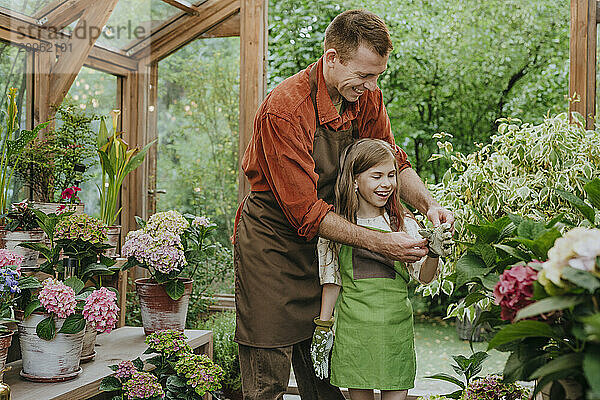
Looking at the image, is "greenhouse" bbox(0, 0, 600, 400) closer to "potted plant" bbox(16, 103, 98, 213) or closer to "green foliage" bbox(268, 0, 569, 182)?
"potted plant" bbox(16, 103, 98, 213)

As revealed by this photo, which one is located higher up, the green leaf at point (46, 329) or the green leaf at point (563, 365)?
the green leaf at point (563, 365)

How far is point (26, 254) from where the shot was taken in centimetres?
250

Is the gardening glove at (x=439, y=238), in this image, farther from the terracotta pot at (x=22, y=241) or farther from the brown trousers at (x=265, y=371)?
the terracotta pot at (x=22, y=241)

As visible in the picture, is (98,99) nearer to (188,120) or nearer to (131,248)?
(188,120)

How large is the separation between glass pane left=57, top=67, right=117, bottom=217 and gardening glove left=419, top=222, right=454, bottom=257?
7.11 feet

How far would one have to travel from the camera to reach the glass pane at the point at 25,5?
10.0 feet

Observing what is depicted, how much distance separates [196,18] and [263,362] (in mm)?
2292

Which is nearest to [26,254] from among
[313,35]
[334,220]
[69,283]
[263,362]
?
[69,283]

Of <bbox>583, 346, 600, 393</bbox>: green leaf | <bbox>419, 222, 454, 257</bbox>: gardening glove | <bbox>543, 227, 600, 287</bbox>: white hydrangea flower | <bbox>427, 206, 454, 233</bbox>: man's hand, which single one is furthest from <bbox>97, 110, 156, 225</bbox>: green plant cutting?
<bbox>583, 346, 600, 393</bbox>: green leaf

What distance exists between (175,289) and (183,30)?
165cm

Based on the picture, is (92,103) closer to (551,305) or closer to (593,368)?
(551,305)

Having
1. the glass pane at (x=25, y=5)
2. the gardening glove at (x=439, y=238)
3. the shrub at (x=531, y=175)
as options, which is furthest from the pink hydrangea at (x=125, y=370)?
the glass pane at (x=25, y=5)

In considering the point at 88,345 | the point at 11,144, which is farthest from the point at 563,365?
the point at 11,144

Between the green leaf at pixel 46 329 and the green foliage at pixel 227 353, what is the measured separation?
1247 mm
